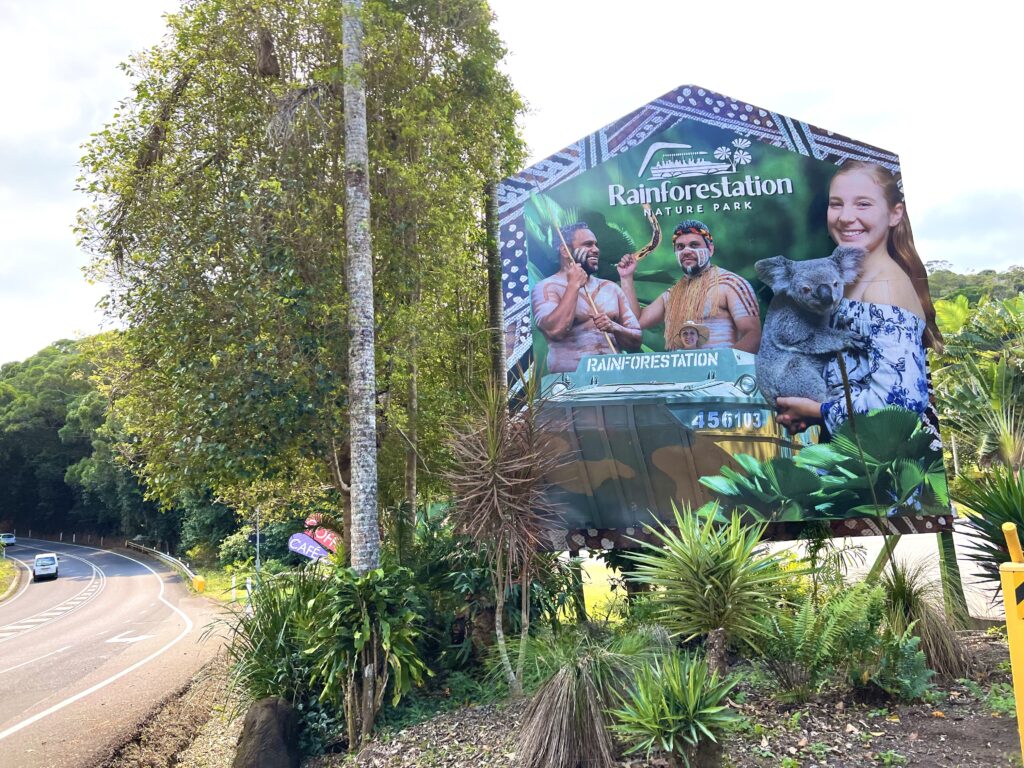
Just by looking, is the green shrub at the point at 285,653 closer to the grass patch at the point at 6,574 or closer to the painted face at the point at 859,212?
the painted face at the point at 859,212

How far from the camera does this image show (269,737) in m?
7.20

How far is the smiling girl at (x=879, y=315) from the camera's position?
9547 mm

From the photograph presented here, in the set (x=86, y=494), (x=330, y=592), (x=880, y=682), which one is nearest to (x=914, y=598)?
(x=880, y=682)

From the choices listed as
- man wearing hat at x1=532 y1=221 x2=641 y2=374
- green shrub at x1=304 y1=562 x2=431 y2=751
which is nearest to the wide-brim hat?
man wearing hat at x1=532 y1=221 x2=641 y2=374

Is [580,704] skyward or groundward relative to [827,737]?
skyward

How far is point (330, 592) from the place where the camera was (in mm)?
7707

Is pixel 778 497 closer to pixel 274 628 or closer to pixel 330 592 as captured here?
pixel 330 592

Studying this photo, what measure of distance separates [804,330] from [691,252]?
1.87 metres

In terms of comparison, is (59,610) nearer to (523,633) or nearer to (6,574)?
(6,574)

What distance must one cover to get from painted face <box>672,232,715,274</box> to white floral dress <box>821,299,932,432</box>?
6.80 feet

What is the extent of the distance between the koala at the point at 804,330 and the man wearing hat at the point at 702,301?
0.90 ft

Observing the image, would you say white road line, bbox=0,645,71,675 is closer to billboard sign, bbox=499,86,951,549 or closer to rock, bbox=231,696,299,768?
rock, bbox=231,696,299,768

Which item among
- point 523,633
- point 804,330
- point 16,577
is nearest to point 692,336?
point 804,330

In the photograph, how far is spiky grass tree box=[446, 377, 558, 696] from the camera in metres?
7.20
